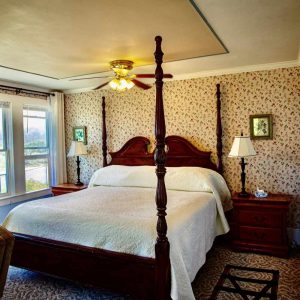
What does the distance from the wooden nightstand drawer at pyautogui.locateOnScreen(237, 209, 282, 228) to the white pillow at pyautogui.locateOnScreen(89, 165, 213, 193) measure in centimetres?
52

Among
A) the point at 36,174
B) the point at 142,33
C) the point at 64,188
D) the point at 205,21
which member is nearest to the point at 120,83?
the point at 142,33

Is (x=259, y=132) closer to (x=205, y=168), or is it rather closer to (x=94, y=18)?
(x=205, y=168)

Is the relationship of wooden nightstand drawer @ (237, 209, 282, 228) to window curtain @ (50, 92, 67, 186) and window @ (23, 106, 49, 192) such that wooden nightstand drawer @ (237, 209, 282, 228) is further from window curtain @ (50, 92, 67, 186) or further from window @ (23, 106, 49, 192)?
window @ (23, 106, 49, 192)

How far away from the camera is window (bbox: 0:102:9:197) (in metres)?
4.47

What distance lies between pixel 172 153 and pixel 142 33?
→ 7.10 ft

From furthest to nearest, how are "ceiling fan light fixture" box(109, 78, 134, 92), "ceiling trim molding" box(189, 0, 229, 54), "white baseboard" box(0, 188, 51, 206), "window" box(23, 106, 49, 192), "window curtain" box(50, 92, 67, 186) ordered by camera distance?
"window curtain" box(50, 92, 67, 186)
"window" box(23, 106, 49, 192)
"white baseboard" box(0, 188, 51, 206)
"ceiling fan light fixture" box(109, 78, 134, 92)
"ceiling trim molding" box(189, 0, 229, 54)

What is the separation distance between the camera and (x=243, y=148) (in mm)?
3660

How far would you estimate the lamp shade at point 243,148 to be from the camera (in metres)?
3.63

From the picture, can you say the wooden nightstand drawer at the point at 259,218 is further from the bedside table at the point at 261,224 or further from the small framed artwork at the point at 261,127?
the small framed artwork at the point at 261,127

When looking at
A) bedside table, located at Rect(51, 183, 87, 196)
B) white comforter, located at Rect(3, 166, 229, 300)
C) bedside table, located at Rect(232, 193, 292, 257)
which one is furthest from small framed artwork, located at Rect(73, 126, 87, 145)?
bedside table, located at Rect(232, 193, 292, 257)

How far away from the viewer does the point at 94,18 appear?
229cm

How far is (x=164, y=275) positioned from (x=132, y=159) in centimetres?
274

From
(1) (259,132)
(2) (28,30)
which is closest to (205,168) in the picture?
(1) (259,132)

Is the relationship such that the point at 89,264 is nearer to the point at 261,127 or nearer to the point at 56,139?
the point at 261,127
